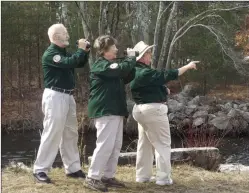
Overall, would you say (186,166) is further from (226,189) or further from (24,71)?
(24,71)

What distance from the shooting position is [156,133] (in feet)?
14.5

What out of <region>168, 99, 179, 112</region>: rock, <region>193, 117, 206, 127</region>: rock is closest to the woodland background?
<region>168, 99, 179, 112</region>: rock

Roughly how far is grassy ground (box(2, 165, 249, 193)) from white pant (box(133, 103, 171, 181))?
23 centimetres

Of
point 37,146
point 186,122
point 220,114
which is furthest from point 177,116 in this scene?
point 37,146

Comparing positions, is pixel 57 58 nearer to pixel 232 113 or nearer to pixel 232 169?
pixel 232 169

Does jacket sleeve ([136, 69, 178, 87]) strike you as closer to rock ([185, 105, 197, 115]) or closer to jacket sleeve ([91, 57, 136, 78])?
jacket sleeve ([91, 57, 136, 78])

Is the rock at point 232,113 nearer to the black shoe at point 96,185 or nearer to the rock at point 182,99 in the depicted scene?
the rock at point 182,99

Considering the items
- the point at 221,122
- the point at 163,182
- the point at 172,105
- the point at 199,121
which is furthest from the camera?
the point at 172,105

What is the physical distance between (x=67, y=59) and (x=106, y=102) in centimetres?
53

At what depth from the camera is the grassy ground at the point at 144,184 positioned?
4.30 metres

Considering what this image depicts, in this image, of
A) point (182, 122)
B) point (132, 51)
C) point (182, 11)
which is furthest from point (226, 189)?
point (182, 11)

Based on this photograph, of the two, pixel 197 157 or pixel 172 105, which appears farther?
pixel 172 105

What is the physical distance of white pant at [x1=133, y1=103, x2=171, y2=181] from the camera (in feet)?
14.4

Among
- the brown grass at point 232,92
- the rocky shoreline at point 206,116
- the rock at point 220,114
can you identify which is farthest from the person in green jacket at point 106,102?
the brown grass at point 232,92
